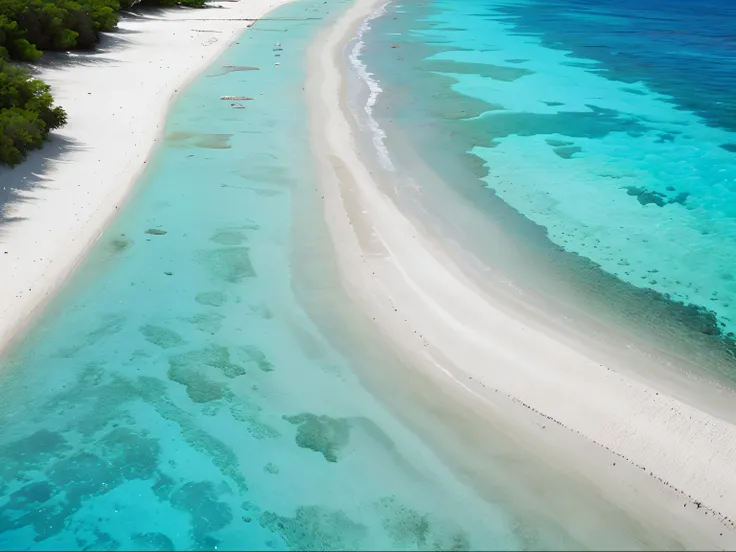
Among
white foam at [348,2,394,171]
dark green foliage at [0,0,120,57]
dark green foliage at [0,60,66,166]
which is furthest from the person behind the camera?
dark green foliage at [0,0,120,57]

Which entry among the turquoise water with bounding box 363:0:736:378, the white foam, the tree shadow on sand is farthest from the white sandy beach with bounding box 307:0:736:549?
the tree shadow on sand

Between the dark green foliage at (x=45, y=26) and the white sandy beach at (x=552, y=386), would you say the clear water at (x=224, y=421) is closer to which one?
the white sandy beach at (x=552, y=386)

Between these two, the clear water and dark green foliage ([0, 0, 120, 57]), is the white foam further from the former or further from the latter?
dark green foliage ([0, 0, 120, 57])

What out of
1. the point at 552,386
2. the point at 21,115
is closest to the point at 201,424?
the point at 552,386

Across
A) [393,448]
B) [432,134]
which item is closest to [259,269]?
[393,448]

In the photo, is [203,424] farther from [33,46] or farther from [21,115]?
[33,46]

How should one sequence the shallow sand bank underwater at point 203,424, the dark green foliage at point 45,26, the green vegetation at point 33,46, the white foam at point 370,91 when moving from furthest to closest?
the dark green foliage at point 45,26 < the white foam at point 370,91 < the green vegetation at point 33,46 < the shallow sand bank underwater at point 203,424

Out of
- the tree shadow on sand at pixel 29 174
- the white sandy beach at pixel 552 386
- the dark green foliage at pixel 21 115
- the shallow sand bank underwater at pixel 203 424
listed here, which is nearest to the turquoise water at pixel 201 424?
the shallow sand bank underwater at pixel 203 424
